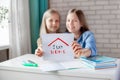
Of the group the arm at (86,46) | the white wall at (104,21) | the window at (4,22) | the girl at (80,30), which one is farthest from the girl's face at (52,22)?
the white wall at (104,21)

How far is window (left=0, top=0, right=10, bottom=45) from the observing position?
2.23m

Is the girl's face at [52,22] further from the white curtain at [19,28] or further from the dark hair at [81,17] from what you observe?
the white curtain at [19,28]

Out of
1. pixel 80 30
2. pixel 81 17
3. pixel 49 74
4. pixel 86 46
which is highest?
pixel 81 17

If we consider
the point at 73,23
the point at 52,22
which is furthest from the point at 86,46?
the point at 52,22

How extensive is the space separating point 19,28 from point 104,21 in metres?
1.05

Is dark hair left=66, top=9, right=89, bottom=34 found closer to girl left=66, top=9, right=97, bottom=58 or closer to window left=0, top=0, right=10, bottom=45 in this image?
girl left=66, top=9, right=97, bottom=58

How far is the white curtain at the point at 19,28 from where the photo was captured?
2162 mm

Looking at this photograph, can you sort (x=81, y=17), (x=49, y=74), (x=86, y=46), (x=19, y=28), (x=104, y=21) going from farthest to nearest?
(x=104, y=21) → (x=19, y=28) → (x=81, y=17) → (x=86, y=46) → (x=49, y=74)

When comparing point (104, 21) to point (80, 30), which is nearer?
point (80, 30)

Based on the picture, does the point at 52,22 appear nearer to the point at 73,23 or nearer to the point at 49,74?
the point at 73,23

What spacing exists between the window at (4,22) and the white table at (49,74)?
78 centimetres

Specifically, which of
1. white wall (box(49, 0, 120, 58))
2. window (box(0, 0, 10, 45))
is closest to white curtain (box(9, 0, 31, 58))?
window (box(0, 0, 10, 45))

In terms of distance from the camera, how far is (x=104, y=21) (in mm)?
2539

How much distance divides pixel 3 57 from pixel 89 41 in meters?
0.96
